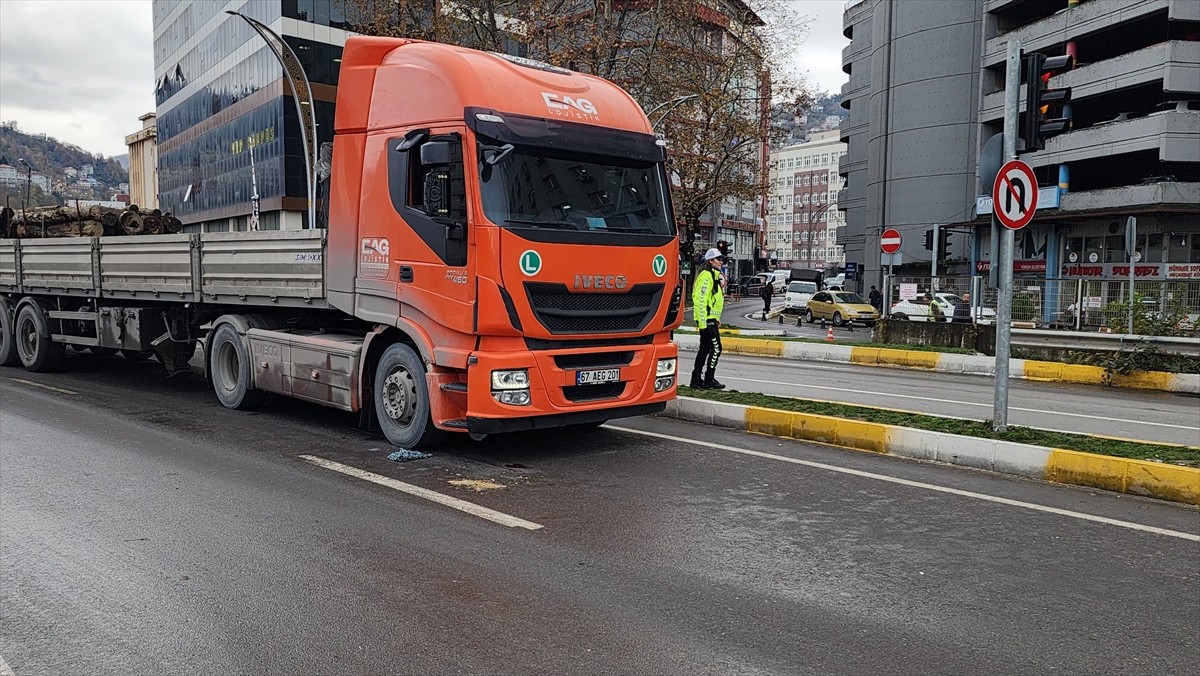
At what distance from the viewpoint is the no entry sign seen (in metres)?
8.01

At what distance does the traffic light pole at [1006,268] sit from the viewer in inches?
322

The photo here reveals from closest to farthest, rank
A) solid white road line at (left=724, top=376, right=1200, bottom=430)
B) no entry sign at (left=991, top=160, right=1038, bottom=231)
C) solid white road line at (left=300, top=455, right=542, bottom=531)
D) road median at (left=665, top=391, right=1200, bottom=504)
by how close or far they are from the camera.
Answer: solid white road line at (left=300, top=455, right=542, bottom=531) < road median at (left=665, top=391, right=1200, bottom=504) < no entry sign at (left=991, top=160, right=1038, bottom=231) < solid white road line at (left=724, top=376, right=1200, bottom=430)

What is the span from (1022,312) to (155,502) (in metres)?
16.5

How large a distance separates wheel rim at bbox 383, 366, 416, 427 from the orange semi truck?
0.07 feet

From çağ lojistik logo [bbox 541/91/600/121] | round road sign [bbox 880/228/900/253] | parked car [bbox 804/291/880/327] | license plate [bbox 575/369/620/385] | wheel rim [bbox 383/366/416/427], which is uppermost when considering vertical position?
çağ lojistik logo [bbox 541/91/600/121]

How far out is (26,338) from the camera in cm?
1411

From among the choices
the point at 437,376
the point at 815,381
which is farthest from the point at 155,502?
the point at 815,381

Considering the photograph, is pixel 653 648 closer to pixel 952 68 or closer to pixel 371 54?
pixel 371 54

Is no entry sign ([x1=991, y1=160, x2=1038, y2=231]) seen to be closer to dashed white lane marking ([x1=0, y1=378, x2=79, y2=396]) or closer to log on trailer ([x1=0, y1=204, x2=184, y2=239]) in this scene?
dashed white lane marking ([x1=0, y1=378, x2=79, y2=396])

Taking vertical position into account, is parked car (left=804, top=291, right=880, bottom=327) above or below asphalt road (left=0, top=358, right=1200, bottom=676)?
above

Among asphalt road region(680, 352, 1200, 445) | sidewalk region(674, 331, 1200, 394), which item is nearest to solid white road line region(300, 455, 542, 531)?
asphalt road region(680, 352, 1200, 445)

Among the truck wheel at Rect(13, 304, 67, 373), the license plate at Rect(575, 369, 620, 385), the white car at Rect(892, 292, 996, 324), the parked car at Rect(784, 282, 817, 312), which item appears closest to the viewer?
the license plate at Rect(575, 369, 620, 385)

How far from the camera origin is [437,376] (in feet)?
24.4

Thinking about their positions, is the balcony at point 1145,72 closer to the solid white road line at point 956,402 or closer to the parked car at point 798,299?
the parked car at point 798,299
